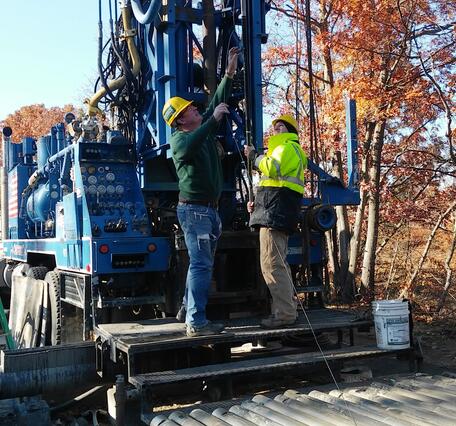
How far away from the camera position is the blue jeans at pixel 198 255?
4609 mm

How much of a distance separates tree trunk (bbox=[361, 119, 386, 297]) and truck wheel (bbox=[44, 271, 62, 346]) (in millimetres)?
6245

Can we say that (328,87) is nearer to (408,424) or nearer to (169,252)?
(169,252)

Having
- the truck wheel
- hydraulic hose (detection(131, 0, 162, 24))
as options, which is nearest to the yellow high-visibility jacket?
hydraulic hose (detection(131, 0, 162, 24))

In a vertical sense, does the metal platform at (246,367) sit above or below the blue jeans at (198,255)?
below

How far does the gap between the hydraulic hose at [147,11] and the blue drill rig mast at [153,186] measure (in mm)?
10

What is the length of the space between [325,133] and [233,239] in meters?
5.92

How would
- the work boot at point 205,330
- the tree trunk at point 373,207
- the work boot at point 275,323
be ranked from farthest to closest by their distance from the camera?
1. the tree trunk at point 373,207
2. the work boot at point 275,323
3. the work boot at point 205,330

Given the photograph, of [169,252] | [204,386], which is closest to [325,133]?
[169,252]

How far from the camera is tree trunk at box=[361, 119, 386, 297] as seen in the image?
10461mm

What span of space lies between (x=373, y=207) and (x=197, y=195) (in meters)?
6.60

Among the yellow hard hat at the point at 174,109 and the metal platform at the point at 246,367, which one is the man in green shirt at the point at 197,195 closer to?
the yellow hard hat at the point at 174,109

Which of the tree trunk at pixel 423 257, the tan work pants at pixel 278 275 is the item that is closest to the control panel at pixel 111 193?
the tan work pants at pixel 278 275

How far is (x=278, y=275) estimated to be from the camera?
5.00 metres

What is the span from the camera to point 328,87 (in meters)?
11.6
